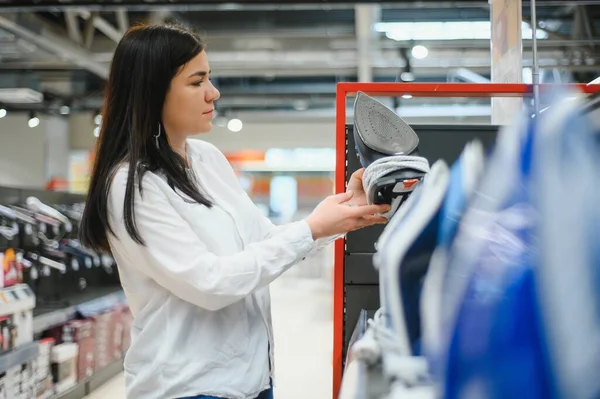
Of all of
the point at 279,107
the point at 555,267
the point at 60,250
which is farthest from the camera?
the point at 279,107

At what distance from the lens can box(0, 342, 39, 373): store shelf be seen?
3123 mm

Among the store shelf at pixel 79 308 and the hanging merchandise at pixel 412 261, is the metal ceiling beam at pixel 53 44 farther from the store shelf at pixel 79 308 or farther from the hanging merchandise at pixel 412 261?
the hanging merchandise at pixel 412 261

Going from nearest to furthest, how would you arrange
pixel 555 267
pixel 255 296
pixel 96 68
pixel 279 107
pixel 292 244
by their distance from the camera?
1. pixel 555 267
2. pixel 292 244
3. pixel 255 296
4. pixel 96 68
5. pixel 279 107

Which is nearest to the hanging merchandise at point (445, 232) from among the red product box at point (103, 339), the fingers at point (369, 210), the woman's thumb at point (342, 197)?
the fingers at point (369, 210)

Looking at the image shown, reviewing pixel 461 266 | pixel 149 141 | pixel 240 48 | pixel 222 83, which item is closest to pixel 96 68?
pixel 240 48

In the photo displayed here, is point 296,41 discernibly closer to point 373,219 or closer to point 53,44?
point 53,44

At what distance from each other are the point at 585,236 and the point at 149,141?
3.09 feet

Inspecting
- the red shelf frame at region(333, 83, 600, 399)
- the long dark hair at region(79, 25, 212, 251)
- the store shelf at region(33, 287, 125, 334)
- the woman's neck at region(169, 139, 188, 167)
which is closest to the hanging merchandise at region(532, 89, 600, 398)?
the long dark hair at region(79, 25, 212, 251)

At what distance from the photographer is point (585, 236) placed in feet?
1.81

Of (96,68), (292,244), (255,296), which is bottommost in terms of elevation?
(255,296)

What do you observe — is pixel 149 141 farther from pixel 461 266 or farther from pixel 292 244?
pixel 461 266

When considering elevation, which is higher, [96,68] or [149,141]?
[96,68]

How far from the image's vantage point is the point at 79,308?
4.38 metres

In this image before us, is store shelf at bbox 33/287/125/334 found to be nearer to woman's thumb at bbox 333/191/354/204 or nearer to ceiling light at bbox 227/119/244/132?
woman's thumb at bbox 333/191/354/204
